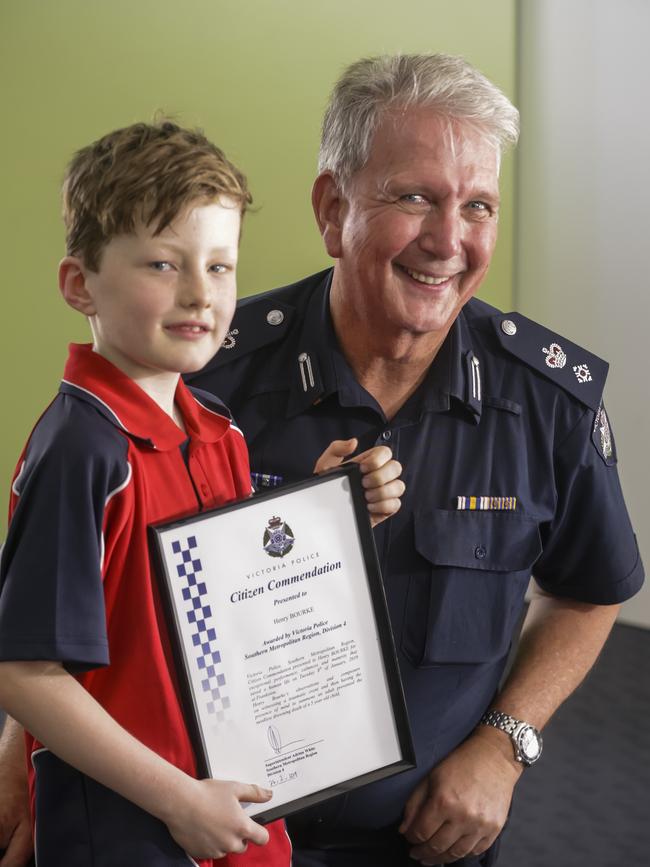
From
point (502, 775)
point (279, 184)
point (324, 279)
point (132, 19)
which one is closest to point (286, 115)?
point (279, 184)

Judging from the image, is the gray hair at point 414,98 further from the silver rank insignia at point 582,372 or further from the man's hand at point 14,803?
the man's hand at point 14,803

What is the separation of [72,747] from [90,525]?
178mm

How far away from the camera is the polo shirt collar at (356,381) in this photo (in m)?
1.43

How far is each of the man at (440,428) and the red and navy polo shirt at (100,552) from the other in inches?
15.9

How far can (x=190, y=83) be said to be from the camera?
3.45 metres

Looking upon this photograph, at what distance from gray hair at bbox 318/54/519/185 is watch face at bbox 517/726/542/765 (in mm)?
747

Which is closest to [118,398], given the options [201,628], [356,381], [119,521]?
[119,521]

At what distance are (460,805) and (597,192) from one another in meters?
2.48

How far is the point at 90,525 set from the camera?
890 mm

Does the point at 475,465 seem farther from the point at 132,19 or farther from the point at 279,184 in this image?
the point at 132,19

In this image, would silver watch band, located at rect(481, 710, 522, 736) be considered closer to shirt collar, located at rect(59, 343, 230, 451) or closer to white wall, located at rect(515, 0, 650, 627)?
shirt collar, located at rect(59, 343, 230, 451)

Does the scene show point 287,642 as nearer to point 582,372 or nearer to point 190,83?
point 582,372

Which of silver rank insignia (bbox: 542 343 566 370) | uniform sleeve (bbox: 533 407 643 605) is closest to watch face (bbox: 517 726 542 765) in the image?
uniform sleeve (bbox: 533 407 643 605)
